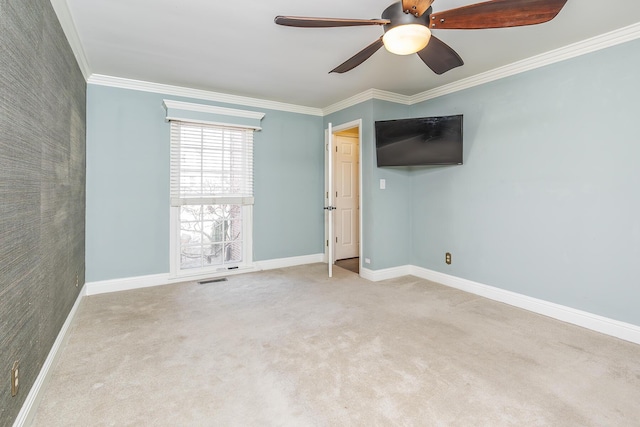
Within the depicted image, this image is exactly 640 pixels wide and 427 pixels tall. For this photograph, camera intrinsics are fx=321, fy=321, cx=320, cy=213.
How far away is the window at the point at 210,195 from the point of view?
13.2ft

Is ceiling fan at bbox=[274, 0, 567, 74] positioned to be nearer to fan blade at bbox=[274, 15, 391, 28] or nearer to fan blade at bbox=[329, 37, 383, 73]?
fan blade at bbox=[274, 15, 391, 28]

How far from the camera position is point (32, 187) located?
68.4 inches

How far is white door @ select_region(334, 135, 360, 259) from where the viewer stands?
5.26m

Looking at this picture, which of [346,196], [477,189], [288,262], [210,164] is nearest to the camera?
[477,189]

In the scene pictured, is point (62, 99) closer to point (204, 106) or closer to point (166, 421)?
point (204, 106)

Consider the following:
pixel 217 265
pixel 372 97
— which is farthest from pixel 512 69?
pixel 217 265

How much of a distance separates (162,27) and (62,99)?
3.03 feet

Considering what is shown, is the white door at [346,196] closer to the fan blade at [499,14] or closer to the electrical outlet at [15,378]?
the fan blade at [499,14]

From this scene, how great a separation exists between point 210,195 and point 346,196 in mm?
2216

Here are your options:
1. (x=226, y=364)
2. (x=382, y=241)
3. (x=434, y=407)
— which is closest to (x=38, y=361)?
(x=226, y=364)

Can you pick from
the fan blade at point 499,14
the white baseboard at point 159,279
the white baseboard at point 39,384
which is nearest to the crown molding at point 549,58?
the fan blade at point 499,14

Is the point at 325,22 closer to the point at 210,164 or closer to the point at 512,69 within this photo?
the point at 512,69

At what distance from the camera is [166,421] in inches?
63.0

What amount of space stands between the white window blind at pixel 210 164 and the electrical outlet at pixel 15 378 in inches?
105
